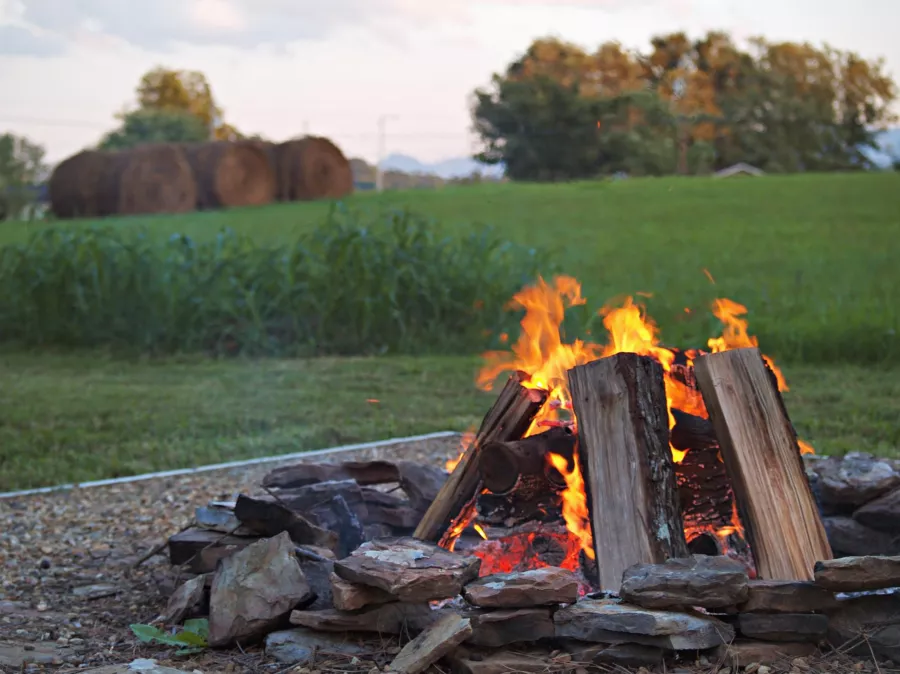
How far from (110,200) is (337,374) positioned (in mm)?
11483

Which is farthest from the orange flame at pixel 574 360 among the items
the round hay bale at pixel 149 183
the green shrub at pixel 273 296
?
the round hay bale at pixel 149 183

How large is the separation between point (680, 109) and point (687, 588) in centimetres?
1175

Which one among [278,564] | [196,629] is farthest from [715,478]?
[196,629]

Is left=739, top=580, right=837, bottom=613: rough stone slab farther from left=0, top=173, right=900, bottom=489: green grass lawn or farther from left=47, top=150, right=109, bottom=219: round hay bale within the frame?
left=47, top=150, right=109, bottom=219: round hay bale

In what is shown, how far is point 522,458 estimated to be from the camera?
114 inches

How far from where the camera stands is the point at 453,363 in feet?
23.6

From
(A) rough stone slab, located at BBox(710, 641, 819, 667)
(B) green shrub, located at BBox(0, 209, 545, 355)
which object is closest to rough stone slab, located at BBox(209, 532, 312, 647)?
(A) rough stone slab, located at BBox(710, 641, 819, 667)

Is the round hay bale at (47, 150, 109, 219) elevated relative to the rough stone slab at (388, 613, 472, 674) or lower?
elevated

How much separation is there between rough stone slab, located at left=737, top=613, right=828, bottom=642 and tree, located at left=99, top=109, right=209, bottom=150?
33.1 meters

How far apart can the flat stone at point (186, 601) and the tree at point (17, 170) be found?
87.8 ft

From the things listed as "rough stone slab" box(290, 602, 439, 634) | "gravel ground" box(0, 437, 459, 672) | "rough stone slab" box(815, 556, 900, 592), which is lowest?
"gravel ground" box(0, 437, 459, 672)

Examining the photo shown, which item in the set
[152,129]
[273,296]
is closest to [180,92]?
[152,129]

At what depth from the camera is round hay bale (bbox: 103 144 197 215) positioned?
666 inches

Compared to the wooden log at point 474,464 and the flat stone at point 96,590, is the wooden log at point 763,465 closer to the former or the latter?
the wooden log at point 474,464
